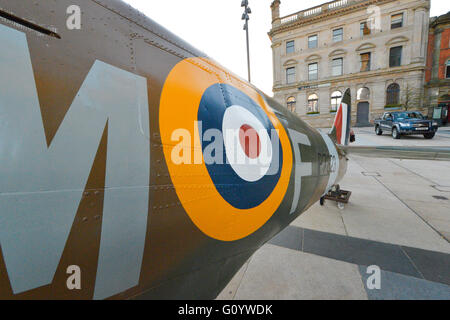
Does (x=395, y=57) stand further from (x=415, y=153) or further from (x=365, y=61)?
(x=415, y=153)

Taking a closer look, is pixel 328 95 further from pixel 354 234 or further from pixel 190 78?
pixel 190 78

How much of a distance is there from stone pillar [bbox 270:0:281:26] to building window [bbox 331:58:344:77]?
10645 millimetres

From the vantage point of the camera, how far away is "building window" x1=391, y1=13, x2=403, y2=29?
24875 millimetres

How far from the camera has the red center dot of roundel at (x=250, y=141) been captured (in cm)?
173

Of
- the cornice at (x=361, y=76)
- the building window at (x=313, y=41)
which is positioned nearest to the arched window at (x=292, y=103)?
the cornice at (x=361, y=76)

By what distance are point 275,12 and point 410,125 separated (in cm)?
2715

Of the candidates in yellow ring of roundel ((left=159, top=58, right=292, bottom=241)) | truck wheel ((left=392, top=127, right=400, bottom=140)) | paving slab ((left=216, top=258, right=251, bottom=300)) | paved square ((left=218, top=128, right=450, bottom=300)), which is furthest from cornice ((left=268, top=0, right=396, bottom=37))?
paving slab ((left=216, top=258, right=251, bottom=300))

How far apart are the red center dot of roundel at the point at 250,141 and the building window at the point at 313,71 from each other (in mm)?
32199

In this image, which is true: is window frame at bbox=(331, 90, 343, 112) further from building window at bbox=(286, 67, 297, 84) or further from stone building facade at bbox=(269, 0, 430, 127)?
building window at bbox=(286, 67, 297, 84)

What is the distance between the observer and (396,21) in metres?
25.2

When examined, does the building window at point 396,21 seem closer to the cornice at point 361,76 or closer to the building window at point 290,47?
the cornice at point 361,76

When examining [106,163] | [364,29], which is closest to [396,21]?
[364,29]

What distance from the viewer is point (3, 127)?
0.71m

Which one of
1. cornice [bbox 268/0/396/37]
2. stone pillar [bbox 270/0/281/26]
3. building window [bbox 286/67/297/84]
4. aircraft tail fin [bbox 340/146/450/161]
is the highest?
stone pillar [bbox 270/0/281/26]
